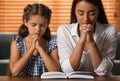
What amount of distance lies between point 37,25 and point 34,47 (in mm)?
149

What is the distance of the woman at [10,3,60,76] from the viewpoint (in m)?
1.94

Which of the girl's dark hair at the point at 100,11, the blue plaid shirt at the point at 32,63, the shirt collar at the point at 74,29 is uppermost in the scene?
the girl's dark hair at the point at 100,11

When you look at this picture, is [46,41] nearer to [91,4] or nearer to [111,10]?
[91,4]

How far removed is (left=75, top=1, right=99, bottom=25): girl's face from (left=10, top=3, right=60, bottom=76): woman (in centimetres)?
23

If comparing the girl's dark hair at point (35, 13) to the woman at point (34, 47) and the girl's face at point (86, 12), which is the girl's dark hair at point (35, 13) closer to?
the woman at point (34, 47)

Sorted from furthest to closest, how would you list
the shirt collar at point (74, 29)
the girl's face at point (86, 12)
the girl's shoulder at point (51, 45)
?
the girl's shoulder at point (51, 45), the shirt collar at point (74, 29), the girl's face at point (86, 12)

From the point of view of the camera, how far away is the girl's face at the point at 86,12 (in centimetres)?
186

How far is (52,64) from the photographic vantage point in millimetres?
1978

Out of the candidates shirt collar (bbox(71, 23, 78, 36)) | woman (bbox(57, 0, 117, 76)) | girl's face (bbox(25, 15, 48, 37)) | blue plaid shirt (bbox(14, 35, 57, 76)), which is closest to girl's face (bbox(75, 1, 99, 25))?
woman (bbox(57, 0, 117, 76))

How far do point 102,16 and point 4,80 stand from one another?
79cm

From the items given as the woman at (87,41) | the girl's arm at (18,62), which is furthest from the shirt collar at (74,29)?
the girl's arm at (18,62)

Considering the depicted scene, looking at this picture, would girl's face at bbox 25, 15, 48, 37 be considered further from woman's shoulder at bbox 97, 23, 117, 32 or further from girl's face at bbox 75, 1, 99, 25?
woman's shoulder at bbox 97, 23, 117, 32

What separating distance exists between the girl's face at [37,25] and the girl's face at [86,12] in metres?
0.23

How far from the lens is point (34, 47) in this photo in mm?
1970
